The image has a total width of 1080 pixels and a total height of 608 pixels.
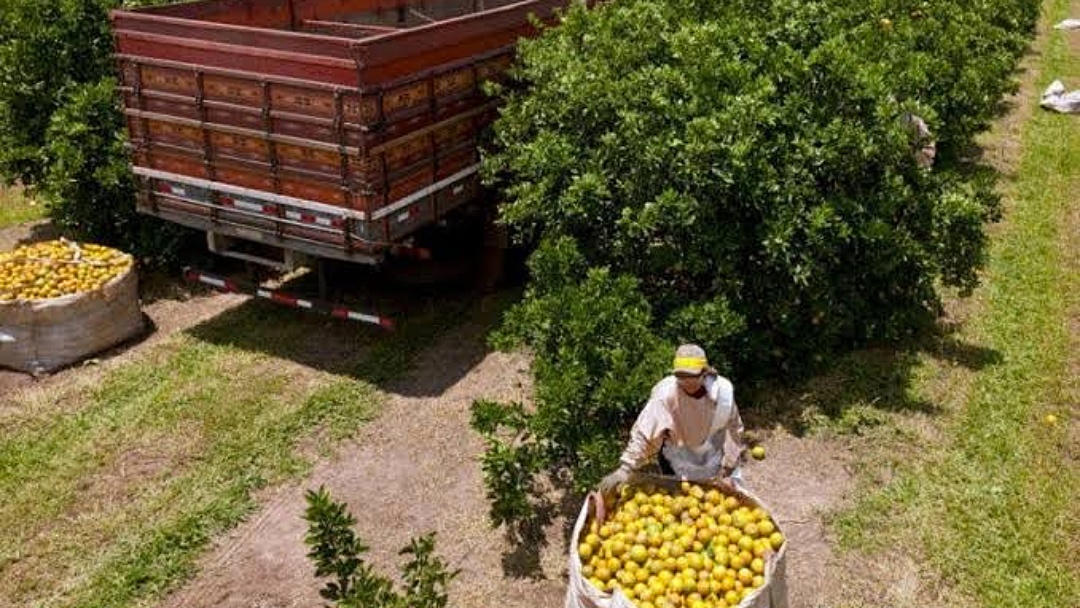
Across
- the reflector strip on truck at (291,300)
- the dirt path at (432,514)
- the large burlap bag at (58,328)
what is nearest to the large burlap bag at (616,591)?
the dirt path at (432,514)

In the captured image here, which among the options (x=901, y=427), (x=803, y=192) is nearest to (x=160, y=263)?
(x=803, y=192)

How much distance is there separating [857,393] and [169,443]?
6427 millimetres

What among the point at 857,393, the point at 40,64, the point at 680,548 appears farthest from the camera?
the point at 40,64

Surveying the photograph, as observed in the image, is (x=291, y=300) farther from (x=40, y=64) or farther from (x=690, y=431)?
A: (x=690, y=431)

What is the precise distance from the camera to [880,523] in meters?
7.86

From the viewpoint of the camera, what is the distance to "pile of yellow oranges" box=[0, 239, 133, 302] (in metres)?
10.1

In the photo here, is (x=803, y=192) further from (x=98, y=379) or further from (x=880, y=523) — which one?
(x=98, y=379)

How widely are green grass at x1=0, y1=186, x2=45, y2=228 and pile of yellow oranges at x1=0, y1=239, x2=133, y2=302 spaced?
161 inches

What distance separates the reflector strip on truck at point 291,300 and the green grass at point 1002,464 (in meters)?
4.97

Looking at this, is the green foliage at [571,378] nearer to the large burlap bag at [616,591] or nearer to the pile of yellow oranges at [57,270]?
the large burlap bag at [616,591]

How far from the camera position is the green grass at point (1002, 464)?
7387mm

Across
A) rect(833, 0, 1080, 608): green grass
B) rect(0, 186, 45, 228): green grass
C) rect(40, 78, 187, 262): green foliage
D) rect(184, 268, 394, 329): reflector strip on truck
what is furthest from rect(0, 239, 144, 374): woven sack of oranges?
rect(833, 0, 1080, 608): green grass

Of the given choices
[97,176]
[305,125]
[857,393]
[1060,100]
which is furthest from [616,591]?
[1060,100]

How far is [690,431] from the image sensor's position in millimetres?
6551
